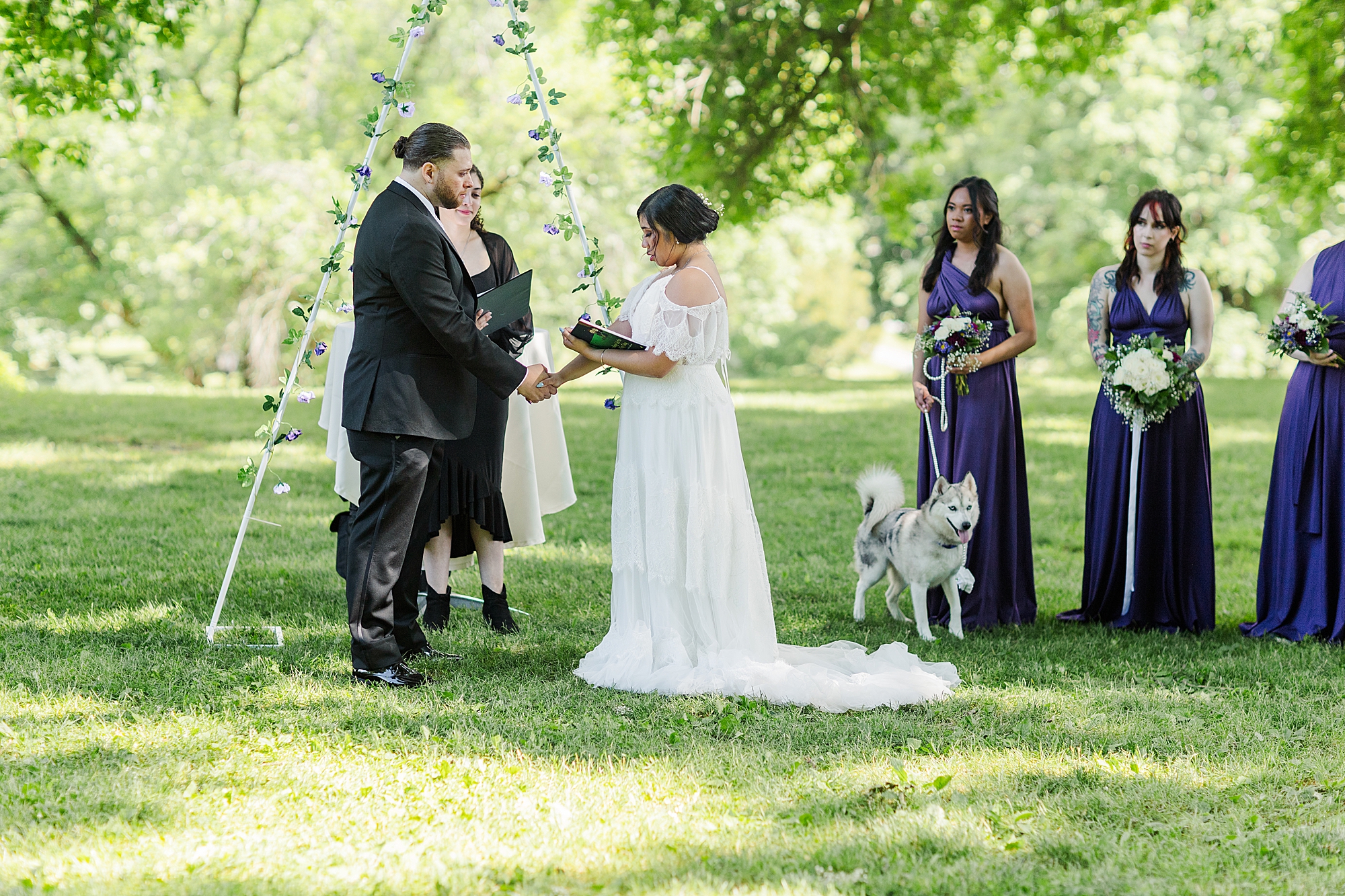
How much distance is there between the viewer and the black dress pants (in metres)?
5.03

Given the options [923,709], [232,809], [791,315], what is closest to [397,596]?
[232,809]

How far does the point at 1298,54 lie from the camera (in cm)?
1333

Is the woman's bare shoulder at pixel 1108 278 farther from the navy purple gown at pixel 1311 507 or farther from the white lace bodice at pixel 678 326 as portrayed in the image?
the white lace bodice at pixel 678 326

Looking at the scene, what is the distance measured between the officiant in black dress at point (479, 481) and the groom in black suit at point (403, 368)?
2.08 feet

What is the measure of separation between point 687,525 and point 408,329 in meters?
1.51

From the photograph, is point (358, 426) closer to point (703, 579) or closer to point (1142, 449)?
point (703, 579)

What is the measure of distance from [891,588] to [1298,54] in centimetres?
1033

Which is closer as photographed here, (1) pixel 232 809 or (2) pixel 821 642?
(1) pixel 232 809

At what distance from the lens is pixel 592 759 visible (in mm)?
4273

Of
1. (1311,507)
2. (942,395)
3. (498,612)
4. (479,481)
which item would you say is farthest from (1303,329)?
(498,612)

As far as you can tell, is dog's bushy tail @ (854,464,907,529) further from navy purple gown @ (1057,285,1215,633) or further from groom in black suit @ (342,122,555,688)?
groom in black suit @ (342,122,555,688)

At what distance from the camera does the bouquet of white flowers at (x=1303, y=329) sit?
6113mm

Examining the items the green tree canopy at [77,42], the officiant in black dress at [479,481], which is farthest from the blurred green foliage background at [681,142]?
the officiant in black dress at [479,481]

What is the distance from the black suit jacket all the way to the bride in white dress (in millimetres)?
576
